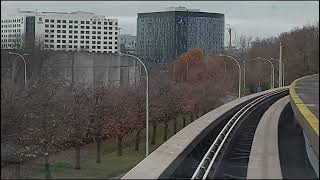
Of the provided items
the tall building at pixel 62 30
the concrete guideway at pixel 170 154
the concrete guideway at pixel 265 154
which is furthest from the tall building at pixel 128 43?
the concrete guideway at pixel 265 154

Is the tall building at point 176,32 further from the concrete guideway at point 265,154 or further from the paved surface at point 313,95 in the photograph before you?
the paved surface at point 313,95

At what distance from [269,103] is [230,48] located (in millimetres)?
25045

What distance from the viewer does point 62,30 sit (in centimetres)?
4009

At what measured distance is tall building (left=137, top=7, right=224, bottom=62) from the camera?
39.0m

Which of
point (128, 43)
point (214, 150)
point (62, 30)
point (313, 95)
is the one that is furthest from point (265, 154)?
point (128, 43)

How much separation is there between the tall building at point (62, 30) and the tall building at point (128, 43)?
780mm

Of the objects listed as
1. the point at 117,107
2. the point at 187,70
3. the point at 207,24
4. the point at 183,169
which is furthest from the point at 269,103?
the point at 183,169

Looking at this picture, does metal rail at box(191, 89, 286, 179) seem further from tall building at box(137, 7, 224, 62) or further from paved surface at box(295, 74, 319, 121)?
tall building at box(137, 7, 224, 62)

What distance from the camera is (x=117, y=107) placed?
30359mm

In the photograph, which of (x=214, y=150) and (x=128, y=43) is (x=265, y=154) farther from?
(x=128, y=43)

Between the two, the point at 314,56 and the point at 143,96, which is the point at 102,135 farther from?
the point at 314,56

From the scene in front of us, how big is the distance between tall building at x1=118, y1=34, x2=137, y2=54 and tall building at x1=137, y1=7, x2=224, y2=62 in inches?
18.7

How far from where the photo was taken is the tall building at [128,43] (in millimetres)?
44294

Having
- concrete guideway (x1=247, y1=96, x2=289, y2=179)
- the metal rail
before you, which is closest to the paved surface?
concrete guideway (x1=247, y1=96, x2=289, y2=179)
